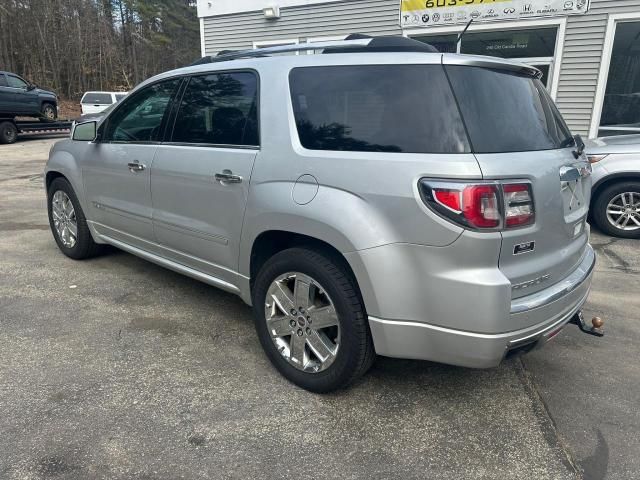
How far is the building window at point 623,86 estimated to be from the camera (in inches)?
338

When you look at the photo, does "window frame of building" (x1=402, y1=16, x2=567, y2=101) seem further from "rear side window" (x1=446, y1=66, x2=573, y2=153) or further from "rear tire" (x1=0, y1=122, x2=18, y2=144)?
"rear tire" (x1=0, y1=122, x2=18, y2=144)

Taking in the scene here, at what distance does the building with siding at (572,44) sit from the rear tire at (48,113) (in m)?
12.7

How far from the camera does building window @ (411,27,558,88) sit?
913 cm

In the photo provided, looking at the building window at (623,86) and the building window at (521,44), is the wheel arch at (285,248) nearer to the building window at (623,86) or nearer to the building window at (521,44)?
the building window at (521,44)

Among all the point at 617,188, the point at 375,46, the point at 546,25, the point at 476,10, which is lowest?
the point at 617,188

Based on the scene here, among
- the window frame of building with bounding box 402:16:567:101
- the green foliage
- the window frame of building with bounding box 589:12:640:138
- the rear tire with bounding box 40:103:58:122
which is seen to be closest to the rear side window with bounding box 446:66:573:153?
the window frame of building with bounding box 402:16:567:101

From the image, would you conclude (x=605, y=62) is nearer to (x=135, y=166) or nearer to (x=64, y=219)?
(x=135, y=166)

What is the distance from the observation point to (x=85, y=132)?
4.34 metres

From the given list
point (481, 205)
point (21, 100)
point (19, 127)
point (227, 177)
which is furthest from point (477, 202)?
point (19, 127)

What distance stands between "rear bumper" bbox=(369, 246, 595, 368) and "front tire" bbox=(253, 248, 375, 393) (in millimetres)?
143

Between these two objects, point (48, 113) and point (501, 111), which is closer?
point (501, 111)

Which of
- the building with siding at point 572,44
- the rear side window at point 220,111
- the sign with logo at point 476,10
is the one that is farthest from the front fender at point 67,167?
the sign with logo at point 476,10

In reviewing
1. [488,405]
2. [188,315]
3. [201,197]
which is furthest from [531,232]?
[188,315]

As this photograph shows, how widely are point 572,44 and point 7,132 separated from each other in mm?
16806
